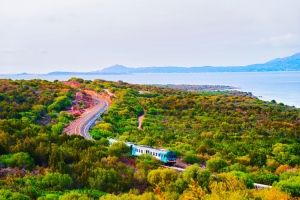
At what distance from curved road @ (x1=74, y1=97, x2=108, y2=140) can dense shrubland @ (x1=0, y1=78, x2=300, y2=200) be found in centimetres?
134

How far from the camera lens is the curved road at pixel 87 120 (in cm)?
4400

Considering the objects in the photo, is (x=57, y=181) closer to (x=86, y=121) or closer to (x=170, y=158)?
(x=170, y=158)

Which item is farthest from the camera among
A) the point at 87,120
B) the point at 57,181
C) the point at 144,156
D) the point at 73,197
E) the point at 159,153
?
the point at 87,120

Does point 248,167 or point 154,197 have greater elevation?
point 154,197

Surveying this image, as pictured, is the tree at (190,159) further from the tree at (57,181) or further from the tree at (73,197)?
the tree at (73,197)

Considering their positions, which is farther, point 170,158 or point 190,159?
point 190,159

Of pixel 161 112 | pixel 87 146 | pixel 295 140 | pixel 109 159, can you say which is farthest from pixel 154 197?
pixel 161 112

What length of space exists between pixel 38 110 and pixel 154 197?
39393 millimetres

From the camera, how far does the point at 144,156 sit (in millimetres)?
31406

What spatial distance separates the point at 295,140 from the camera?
4453cm

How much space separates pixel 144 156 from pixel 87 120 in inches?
922

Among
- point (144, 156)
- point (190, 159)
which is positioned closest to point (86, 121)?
point (144, 156)

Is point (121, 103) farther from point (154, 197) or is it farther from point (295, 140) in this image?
point (154, 197)

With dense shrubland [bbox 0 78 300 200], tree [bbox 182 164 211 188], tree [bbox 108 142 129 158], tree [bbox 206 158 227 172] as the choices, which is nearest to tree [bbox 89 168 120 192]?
dense shrubland [bbox 0 78 300 200]
